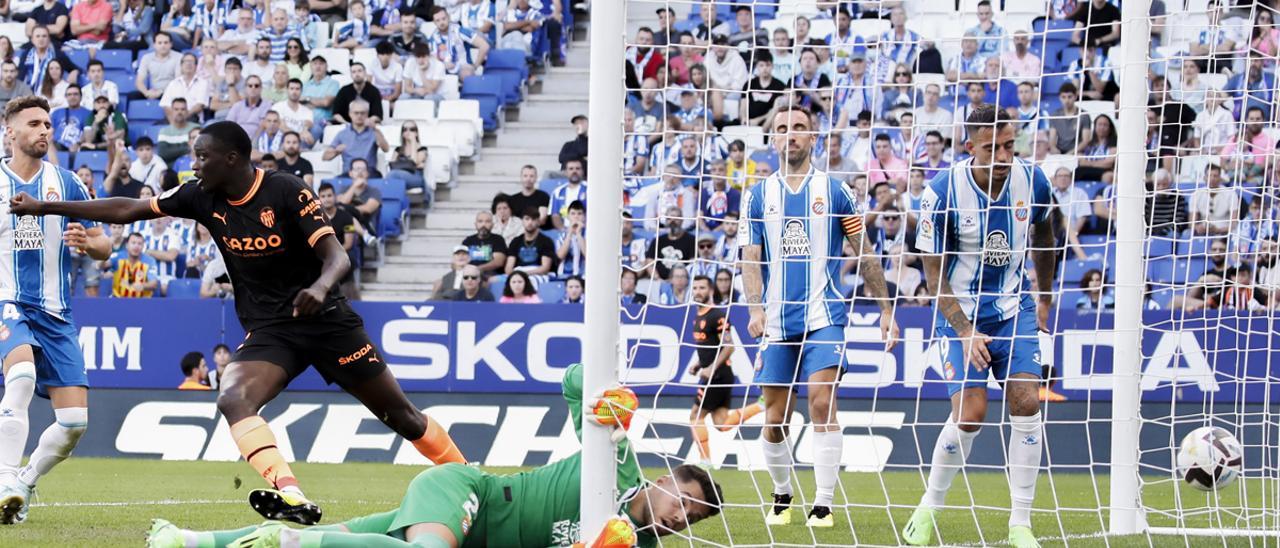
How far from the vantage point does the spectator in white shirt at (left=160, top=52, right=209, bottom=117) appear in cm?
1889

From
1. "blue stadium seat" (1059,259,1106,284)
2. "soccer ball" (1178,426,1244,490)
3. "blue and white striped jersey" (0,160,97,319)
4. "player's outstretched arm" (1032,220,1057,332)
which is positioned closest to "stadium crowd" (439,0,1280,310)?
"blue stadium seat" (1059,259,1106,284)

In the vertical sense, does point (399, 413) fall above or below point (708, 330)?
above

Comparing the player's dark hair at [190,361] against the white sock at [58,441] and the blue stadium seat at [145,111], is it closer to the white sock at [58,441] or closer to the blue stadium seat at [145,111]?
the blue stadium seat at [145,111]

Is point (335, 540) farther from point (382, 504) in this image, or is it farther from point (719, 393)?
point (719, 393)

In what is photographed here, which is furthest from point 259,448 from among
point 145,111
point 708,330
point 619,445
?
point 145,111

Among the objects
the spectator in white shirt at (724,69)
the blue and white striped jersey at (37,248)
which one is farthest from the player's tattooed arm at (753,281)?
the spectator in white shirt at (724,69)

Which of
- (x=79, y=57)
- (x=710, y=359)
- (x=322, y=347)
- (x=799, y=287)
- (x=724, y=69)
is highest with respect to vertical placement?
(x=79, y=57)

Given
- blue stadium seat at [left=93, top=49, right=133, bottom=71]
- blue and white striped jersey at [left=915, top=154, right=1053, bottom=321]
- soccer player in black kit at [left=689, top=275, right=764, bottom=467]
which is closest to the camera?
blue and white striped jersey at [left=915, top=154, right=1053, bottom=321]

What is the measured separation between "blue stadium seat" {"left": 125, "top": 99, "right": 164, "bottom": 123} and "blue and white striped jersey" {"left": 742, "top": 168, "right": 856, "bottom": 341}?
1224 centimetres

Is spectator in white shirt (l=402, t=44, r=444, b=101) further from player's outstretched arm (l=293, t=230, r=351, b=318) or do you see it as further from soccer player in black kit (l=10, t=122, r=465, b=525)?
player's outstretched arm (l=293, t=230, r=351, b=318)

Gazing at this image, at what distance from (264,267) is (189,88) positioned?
1245 centimetres

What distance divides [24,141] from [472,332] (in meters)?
6.69

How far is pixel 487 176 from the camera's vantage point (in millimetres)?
18281

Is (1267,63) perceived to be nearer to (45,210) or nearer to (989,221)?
(989,221)
